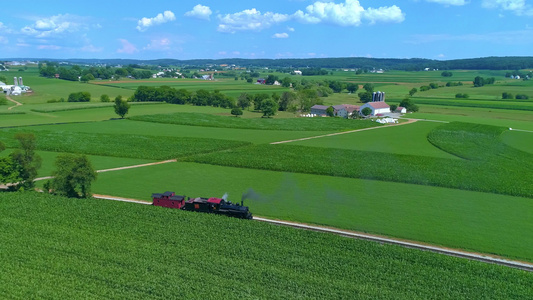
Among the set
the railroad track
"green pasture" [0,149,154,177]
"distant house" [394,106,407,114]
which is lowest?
the railroad track

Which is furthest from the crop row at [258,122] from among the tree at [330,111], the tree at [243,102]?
the tree at [243,102]

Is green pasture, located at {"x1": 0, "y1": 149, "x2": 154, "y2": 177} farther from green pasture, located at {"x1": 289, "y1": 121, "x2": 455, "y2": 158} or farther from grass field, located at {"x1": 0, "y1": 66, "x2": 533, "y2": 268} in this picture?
green pasture, located at {"x1": 289, "y1": 121, "x2": 455, "y2": 158}

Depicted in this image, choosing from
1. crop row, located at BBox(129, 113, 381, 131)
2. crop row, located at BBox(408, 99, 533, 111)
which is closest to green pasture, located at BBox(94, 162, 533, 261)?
crop row, located at BBox(129, 113, 381, 131)

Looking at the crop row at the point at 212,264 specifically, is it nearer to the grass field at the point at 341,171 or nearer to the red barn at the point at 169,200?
the red barn at the point at 169,200

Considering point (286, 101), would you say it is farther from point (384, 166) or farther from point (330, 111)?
point (384, 166)

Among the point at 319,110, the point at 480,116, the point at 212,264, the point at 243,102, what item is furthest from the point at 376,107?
the point at 212,264

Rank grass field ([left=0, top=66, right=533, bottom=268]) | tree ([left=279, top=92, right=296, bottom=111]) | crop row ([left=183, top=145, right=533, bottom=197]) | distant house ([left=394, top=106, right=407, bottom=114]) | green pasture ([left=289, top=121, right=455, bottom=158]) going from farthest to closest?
tree ([left=279, top=92, right=296, bottom=111])
distant house ([left=394, top=106, right=407, bottom=114])
green pasture ([left=289, top=121, right=455, bottom=158])
crop row ([left=183, top=145, right=533, bottom=197])
grass field ([left=0, top=66, right=533, bottom=268])
